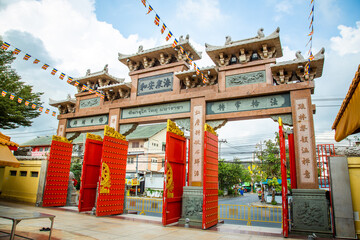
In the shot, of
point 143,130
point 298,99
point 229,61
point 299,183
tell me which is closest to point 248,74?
point 229,61

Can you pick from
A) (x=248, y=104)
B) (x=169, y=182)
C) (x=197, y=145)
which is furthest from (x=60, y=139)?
(x=248, y=104)

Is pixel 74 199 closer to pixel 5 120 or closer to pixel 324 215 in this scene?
pixel 5 120

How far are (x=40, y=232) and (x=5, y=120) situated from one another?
37.8 feet

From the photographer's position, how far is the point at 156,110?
881cm

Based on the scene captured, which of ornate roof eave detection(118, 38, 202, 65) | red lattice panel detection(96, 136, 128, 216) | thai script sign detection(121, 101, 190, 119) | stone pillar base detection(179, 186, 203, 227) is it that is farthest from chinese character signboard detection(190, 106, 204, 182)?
red lattice panel detection(96, 136, 128, 216)

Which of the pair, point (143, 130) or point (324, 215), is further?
point (143, 130)

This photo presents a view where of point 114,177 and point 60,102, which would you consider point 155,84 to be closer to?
point 114,177

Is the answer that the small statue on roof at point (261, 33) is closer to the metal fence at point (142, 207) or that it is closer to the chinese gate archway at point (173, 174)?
the chinese gate archway at point (173, 174)

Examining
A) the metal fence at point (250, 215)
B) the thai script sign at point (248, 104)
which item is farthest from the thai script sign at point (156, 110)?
the metal fence at point (250, 215)

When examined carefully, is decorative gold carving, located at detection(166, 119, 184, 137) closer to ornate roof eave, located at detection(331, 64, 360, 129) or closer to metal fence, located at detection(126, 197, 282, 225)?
metal fence, located at detection(126, 197, 282, 225)

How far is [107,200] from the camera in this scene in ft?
26.9

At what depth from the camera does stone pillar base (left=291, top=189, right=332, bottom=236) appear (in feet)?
19.0

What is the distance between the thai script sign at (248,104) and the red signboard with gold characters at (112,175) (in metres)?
3.47

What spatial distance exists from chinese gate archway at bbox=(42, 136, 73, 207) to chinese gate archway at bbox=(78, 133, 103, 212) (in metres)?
1.89
